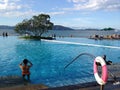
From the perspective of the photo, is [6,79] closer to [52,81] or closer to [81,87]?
[52,81]

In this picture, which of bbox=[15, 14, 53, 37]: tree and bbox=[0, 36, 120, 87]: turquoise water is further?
bbox=[15, 14, 53, 37]: tree

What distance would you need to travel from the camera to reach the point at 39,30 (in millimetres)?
73000

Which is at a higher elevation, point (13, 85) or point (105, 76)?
point (105, 76)

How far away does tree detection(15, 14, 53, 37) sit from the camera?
234ft

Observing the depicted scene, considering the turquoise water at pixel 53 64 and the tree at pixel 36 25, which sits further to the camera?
the tree at pixel 36 25

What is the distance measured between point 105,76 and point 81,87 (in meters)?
3.16

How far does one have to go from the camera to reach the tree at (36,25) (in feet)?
234

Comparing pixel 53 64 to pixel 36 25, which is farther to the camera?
pixel 36 25

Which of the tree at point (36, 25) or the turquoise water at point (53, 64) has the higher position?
the tree at point (36, 25)

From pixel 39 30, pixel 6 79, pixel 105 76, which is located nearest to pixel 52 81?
pixel 6 79

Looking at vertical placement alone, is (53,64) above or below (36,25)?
below

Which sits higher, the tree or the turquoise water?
the tree

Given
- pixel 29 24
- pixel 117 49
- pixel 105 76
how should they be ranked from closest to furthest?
1. pixel 105 76
2. pixel 117 49
3. pixel 29 24

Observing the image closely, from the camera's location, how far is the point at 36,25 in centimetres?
7119
